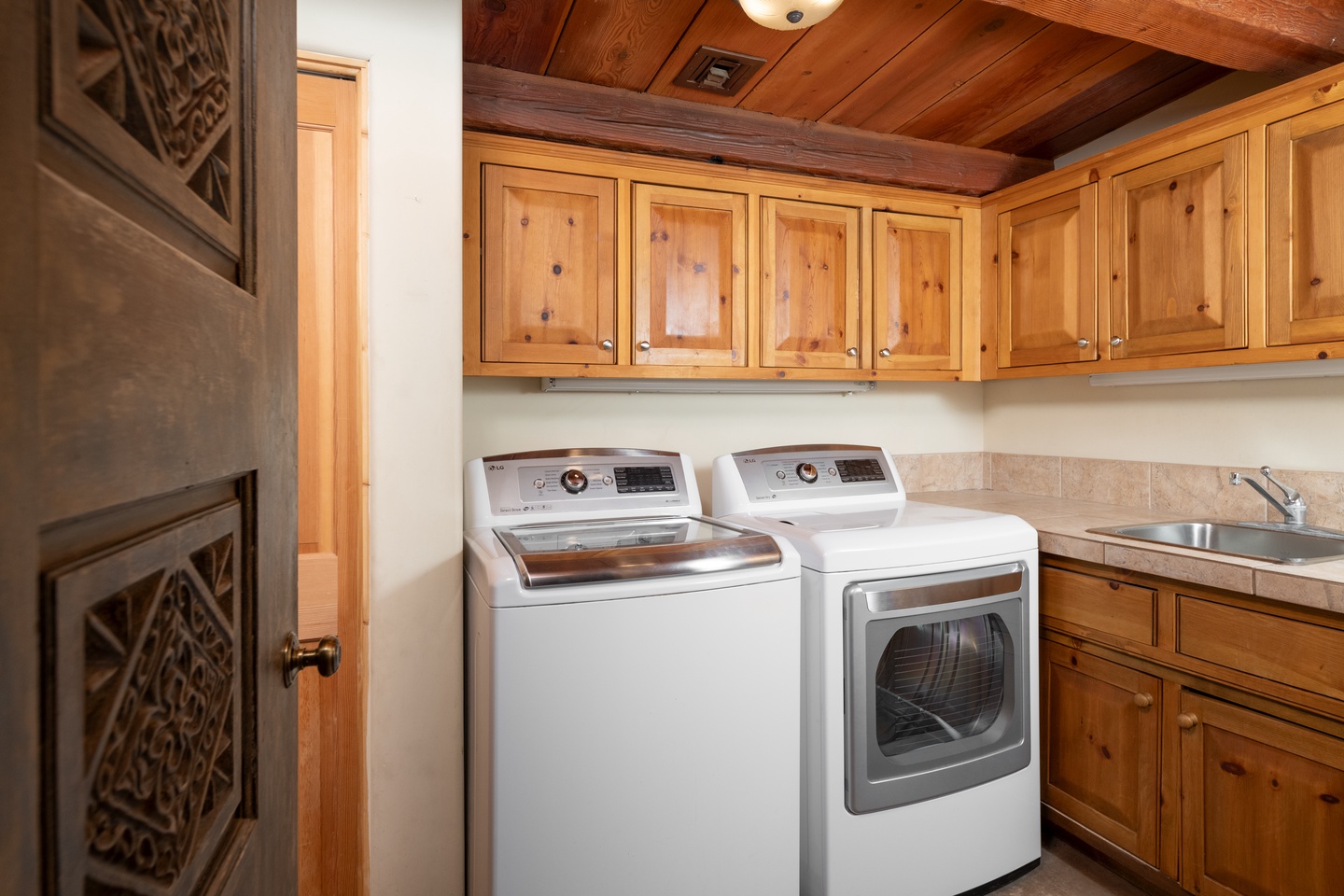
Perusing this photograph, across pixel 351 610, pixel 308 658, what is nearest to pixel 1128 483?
pixel 351 610

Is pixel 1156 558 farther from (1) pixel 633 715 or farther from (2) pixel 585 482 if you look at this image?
(2) pixel 585 482

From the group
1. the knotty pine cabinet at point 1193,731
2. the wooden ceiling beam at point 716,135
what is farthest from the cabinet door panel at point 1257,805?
the wooden ceiling beam at point 716,135

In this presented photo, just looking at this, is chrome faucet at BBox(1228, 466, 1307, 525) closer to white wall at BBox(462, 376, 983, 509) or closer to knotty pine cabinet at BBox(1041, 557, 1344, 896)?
knotty pine cabinet at BBox(1041, 557, 1344, 896)

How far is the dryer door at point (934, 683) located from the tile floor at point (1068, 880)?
0.33 metres

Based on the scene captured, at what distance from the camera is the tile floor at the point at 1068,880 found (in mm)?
1900

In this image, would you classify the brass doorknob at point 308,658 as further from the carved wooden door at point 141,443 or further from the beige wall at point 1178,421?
the beige wall at point 1178,421

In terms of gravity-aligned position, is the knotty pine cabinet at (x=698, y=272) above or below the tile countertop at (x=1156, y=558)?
above

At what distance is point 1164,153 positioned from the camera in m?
2.01

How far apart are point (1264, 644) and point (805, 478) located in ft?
3.90

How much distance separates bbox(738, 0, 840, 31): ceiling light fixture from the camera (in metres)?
1.58

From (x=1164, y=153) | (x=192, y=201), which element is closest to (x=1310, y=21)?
(x=1164, y=153)

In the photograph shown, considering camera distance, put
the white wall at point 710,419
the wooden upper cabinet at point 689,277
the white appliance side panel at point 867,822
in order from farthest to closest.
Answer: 1. the white wall at point 710,419
2. the wooden upper cabinet at point 689,277
3. the white appliance side panel at point 867,822

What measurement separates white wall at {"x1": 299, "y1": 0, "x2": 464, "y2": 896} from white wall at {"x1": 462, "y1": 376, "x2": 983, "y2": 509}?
55cm

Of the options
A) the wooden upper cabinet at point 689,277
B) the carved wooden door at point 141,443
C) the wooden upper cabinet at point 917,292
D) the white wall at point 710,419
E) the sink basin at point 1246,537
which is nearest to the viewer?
the carved wooden door at point 141,443
